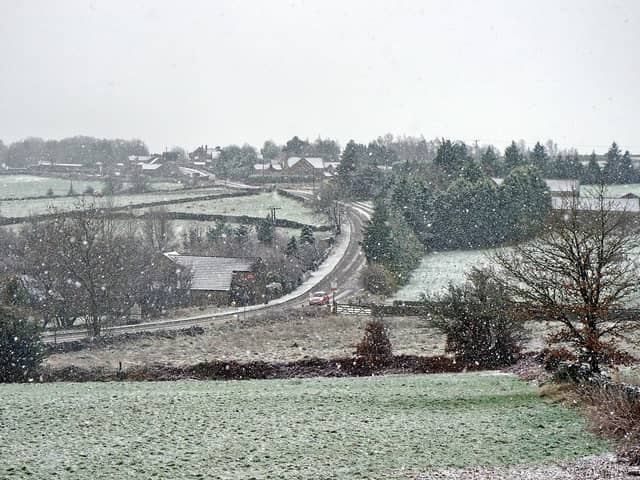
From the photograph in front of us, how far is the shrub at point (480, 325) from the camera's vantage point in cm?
1791

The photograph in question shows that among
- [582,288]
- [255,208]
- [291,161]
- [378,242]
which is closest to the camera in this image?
[582,288]

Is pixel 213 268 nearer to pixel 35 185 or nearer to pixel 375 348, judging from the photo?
pixel 375 348

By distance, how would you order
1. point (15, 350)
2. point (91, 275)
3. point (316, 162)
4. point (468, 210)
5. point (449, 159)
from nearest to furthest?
1. point (15, 350)
2. point (91, 275)
3. point (468, 210)
4. point (449, 159)
5. point (316, 162)

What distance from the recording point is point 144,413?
12234 millimetres

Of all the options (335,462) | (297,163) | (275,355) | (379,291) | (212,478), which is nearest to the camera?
(212,478)

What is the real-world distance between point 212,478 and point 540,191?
46.8 m

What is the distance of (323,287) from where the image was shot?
37.0 meters

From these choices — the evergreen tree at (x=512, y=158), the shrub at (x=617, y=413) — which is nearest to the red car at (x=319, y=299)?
the shrub at (x=617, y=413)

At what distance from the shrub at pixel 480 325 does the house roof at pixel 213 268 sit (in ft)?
63.4

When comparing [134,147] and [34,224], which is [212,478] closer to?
[34,224]

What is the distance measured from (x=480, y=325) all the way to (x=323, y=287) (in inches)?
760

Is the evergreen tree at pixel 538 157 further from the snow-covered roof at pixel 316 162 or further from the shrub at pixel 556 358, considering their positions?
the shrub at pixel 556 358

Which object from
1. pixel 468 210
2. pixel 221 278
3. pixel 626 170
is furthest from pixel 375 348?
pixel 626 170

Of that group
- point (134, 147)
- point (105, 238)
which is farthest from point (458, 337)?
point (134, 147)
